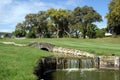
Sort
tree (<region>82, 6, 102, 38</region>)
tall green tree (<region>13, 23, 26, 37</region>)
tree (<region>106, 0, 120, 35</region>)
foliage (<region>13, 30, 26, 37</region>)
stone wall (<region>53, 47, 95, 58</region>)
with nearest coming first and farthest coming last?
stone wall (<region>53, 47, 95, 58</region>), tree (<region>106, 0, 120, 35</region>), tree (<region>82, 6, 102, 38</region>), tall green tree (<region>13, 23, 26, 37</region>), foliage (<region>13, 30, 26, 37</region>)

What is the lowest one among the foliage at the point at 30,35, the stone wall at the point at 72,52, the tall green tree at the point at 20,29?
the stone wall at the point at 72,52

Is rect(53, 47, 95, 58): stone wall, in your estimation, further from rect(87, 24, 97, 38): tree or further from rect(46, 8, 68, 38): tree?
rect(46, 8, 68, 38): tree

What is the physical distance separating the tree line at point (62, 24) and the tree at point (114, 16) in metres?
13.2

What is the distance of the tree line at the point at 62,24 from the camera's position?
94.4 m

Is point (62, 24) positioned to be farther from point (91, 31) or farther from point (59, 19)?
point (91, 31)

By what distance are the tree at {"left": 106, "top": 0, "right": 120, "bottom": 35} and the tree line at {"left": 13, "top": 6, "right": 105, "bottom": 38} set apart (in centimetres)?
1320

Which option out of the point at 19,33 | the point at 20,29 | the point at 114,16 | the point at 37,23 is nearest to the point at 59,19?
the point at 37,23

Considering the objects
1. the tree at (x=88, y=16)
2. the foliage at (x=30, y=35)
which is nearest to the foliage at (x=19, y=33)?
the foliage at (x=30, y=35)

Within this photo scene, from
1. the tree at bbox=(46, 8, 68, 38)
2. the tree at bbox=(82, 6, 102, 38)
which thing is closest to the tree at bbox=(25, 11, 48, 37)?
the tree at bbox=(46, 8, 68, 38)

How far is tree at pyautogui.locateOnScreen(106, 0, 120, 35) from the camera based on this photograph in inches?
2792

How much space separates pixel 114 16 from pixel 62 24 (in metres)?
33.3

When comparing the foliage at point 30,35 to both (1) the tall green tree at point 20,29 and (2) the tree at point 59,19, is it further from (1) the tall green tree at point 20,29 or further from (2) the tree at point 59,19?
(2) the tree at point 59,19

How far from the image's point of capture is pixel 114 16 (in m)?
72.6

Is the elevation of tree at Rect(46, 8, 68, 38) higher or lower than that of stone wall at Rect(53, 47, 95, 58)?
higher
